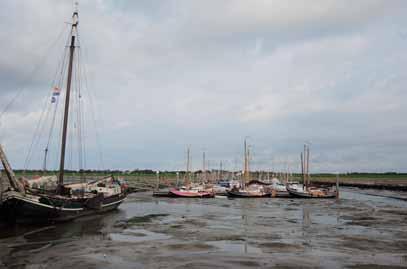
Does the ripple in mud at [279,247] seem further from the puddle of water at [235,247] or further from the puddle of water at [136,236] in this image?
the puddle of water at [136,236]

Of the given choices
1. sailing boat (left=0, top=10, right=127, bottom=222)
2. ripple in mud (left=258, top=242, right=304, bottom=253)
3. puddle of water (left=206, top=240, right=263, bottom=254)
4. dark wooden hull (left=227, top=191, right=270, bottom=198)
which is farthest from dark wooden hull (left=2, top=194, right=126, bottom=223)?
dark wooden hull (left=227, top=191, right=270, bottom=198)

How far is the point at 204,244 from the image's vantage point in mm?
23016

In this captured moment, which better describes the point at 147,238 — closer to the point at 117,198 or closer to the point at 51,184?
the point at 51,184

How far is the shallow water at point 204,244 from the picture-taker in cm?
1834

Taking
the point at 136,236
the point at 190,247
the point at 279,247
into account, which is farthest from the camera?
the point at 136,236

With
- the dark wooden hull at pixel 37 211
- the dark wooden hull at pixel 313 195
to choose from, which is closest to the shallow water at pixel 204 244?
the dark wooden hull at pixel 37 211

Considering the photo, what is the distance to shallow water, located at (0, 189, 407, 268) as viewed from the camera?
60.2 ft

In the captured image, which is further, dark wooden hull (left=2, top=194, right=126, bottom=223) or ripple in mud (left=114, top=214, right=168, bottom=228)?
ripple in mud (left=114, top=214, right=168, bottom=228)

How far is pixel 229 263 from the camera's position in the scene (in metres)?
18.1

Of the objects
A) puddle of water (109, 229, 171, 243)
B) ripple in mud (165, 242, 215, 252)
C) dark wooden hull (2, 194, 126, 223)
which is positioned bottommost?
puddle of water (109, 229, 171, 243)

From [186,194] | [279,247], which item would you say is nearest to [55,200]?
[279,247]

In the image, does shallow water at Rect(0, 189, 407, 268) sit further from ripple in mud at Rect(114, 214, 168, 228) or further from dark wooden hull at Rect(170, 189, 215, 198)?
dark wooden hull at Rect(170, 189, 215, 198)

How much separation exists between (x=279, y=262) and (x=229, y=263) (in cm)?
226

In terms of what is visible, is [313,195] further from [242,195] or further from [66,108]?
[66,108]
